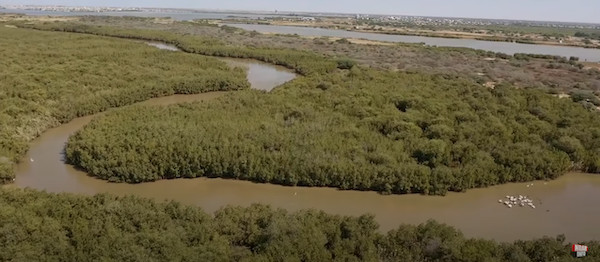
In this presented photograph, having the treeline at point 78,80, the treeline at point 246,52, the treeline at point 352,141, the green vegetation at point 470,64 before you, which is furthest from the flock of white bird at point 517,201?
the treeline at point 246,52

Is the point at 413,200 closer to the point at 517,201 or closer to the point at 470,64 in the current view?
the point at 517,201

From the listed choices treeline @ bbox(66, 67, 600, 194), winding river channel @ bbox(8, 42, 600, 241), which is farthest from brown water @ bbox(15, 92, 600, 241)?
treeline @ bbox(66, 67, 600, 194)

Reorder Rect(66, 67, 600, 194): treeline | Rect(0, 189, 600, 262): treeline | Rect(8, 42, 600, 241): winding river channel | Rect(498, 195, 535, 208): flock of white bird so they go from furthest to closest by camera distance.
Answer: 1. Rect(66, 67, 600, 194): treeline
2. Rect(498, 195, 535, 208): flock of white bird
3. Rect(8, 42, 600, 241): winding river channel
4. Rect(0, 189, 600, 262): treeline

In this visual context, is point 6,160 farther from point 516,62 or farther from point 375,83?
point 516,62

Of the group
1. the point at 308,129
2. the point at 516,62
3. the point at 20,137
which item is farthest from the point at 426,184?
the point at 516,62

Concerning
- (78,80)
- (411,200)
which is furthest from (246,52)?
(411,200)

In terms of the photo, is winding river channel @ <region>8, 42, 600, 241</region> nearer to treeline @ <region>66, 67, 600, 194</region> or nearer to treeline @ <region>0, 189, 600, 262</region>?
treeline @ <region>66, 67, 600, 194</region>
